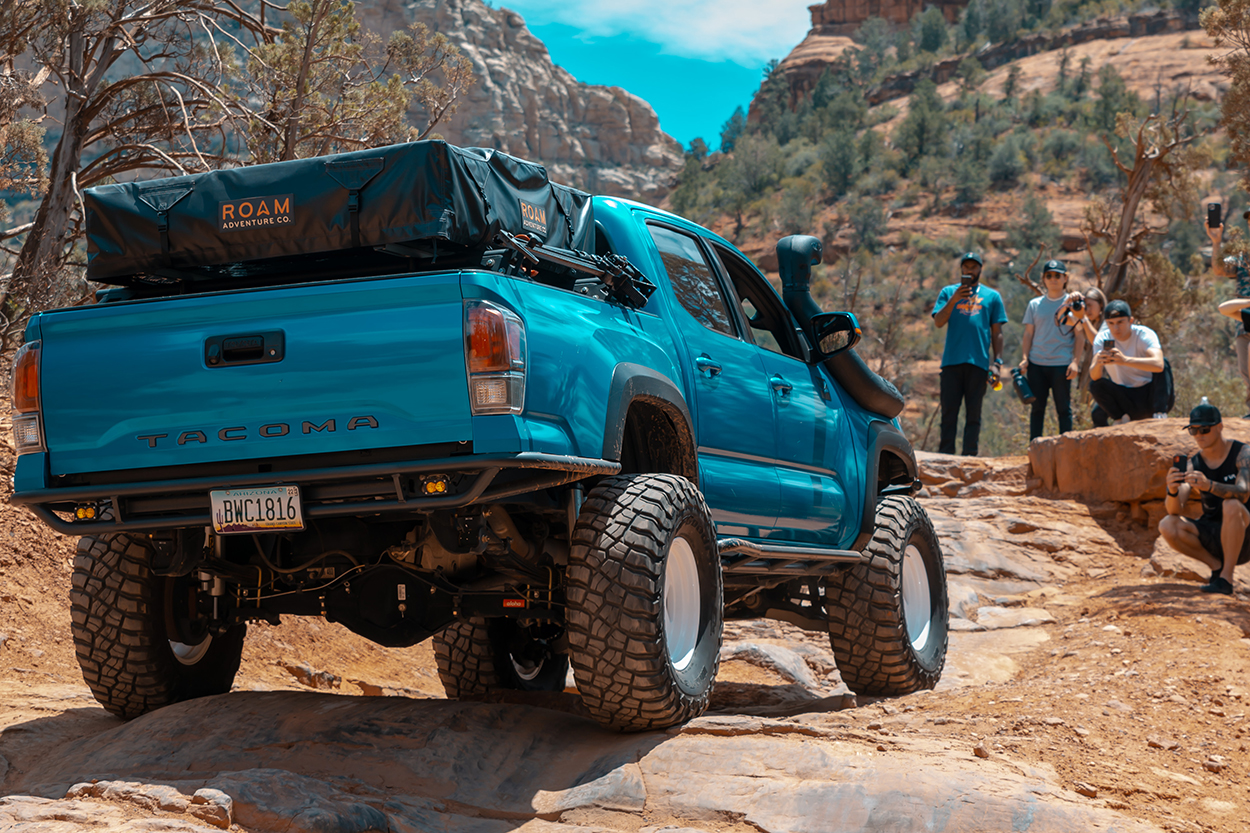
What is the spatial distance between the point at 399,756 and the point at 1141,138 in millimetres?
15465

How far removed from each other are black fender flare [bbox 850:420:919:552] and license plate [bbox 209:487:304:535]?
330cm

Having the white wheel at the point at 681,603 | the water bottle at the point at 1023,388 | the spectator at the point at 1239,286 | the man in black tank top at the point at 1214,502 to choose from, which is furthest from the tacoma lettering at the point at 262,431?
the water bottle at the point at 1023,388

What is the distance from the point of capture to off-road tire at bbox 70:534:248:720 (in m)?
4.85

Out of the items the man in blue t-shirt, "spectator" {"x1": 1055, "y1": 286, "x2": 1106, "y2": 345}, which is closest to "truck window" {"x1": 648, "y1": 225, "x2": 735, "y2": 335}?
the man in blue t-shirt

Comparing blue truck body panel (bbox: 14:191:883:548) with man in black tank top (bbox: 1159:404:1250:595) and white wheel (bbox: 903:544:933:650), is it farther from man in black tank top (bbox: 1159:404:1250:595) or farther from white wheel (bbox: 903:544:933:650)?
man in black tank top (bbox: 1159:404:1250:595)

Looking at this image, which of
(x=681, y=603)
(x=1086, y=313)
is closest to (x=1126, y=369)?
(x=1086, y=313)

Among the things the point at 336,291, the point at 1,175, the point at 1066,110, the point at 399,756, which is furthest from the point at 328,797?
the point at 1066,110

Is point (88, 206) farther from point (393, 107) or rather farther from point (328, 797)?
point (393, 107)

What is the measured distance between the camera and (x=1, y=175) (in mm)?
12023

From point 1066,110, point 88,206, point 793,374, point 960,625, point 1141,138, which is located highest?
point 1066,110

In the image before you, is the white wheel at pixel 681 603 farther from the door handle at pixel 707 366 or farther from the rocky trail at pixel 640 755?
the door handle at pixel 707 366

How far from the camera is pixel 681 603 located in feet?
15.7

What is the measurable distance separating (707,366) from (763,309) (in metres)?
1.17

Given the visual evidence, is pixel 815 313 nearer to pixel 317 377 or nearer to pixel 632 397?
pixel 632 397
